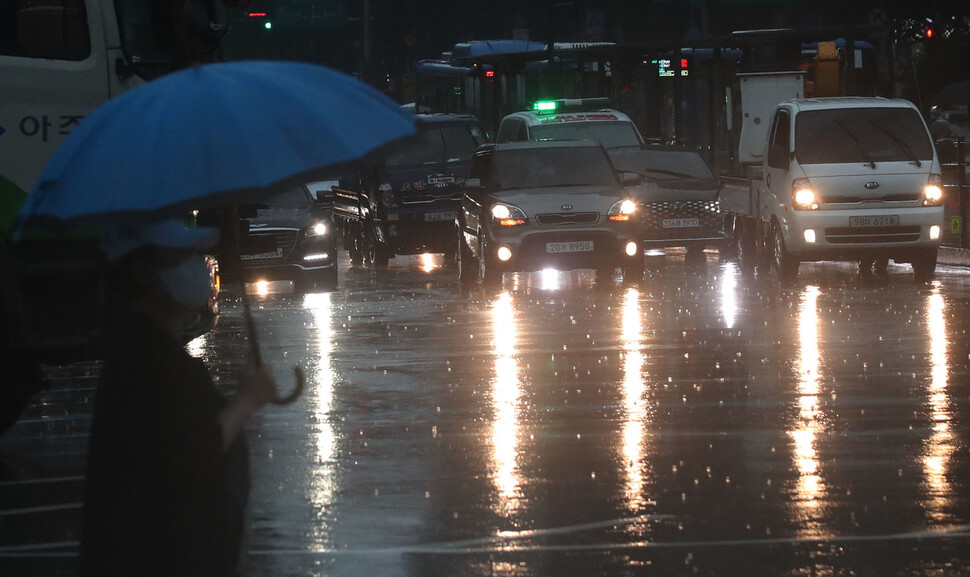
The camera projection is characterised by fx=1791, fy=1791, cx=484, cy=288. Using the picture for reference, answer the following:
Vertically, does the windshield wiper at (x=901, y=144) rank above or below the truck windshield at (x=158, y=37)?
below

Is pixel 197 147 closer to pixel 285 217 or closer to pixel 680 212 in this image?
pixel 285 217

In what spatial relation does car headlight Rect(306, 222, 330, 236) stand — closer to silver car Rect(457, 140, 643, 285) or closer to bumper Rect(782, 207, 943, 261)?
silver car Rect(457, 140, 643, 285)

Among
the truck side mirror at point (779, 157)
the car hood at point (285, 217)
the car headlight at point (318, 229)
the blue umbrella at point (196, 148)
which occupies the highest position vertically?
the blue umbrella at point (196, 148)

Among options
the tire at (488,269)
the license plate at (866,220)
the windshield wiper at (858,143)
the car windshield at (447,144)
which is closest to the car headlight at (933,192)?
the license plate at (866,220)

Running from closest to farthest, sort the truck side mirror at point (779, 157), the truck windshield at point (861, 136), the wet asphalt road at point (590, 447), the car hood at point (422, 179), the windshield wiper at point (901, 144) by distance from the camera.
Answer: the wet asphalt road at point (590, 447)
the windshield wiper at point (901, 144)
the truck windshield at point (861, 136)
the truck side mirror at point (779, 157)
the car hood at point (422, 179)

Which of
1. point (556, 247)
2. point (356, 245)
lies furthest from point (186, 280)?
point (356, 245)

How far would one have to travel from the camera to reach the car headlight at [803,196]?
834 inches

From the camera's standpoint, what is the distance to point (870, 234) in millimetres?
21062

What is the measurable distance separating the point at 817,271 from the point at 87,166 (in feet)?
65.0

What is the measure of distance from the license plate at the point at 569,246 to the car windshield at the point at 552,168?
1.08m

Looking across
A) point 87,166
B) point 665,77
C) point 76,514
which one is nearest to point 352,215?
point 665,77

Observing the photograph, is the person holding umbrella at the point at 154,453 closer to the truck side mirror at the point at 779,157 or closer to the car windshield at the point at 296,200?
the truck side mirror at the point at 779,157

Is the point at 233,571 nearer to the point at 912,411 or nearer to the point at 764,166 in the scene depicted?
the point at 912,411

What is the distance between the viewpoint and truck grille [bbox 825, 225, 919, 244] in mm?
21016
